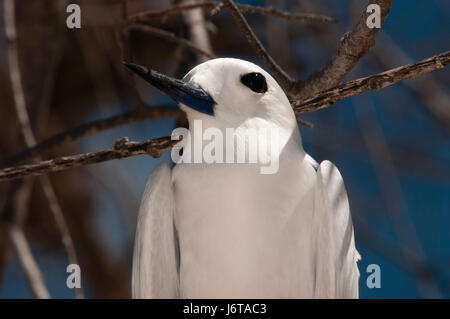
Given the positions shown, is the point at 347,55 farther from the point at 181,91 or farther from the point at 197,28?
the point at 197,28

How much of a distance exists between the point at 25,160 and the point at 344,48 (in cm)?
156

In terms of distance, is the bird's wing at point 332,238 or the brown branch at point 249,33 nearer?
the bird's wing at point 332,238

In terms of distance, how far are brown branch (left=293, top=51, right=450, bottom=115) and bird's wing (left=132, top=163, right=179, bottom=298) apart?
591 mm

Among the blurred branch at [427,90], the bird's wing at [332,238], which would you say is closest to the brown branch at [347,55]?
the bird's wing at [332,238]

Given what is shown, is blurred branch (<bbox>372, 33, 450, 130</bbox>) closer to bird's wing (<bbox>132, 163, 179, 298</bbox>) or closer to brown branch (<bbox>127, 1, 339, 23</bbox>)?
brown branch (<bbox>127, 1, 339, 23</bbox>)

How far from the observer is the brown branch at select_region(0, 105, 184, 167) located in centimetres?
331

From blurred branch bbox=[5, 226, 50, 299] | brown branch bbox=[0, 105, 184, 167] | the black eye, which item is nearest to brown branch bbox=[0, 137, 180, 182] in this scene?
the black eye

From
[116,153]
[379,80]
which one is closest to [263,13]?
[379,80]

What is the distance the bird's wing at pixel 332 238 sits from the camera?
253 cm

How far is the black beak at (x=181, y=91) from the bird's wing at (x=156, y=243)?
30 cm

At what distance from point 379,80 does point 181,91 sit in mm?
615

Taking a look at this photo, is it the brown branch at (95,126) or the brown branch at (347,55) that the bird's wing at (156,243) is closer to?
the brown branch at (347,55)
